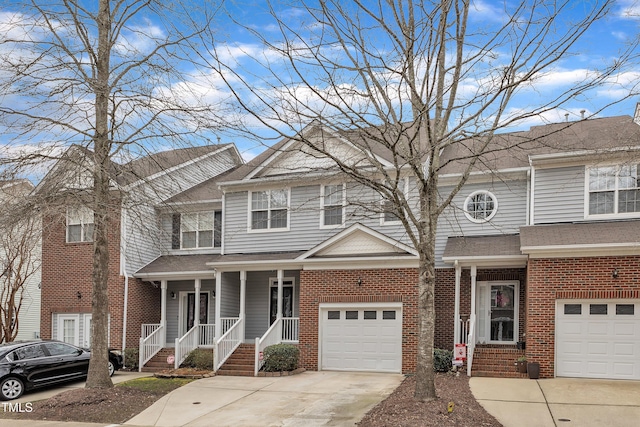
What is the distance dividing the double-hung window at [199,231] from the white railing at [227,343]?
156 inches

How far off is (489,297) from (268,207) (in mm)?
7936

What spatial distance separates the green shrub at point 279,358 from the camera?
17.0 metres

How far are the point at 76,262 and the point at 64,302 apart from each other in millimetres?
1523

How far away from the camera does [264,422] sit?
11078 mm

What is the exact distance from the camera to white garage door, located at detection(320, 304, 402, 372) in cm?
1725

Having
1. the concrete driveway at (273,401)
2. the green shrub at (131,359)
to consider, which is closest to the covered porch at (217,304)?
the green shrub at (131,359)

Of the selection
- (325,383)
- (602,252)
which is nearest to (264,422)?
(325,383)

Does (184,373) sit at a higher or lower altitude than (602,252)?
lower

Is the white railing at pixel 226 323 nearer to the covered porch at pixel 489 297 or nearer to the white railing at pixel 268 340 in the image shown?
the white railing at pixel 268 340

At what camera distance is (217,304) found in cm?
2005

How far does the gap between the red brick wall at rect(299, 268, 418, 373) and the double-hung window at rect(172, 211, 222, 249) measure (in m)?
5.06

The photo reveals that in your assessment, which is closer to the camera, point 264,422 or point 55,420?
point 264,422

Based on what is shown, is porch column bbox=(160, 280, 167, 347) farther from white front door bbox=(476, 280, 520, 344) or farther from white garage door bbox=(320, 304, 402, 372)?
white front door bbox=(476, 280, 520, 344)

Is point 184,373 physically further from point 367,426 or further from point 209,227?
point 367,426
